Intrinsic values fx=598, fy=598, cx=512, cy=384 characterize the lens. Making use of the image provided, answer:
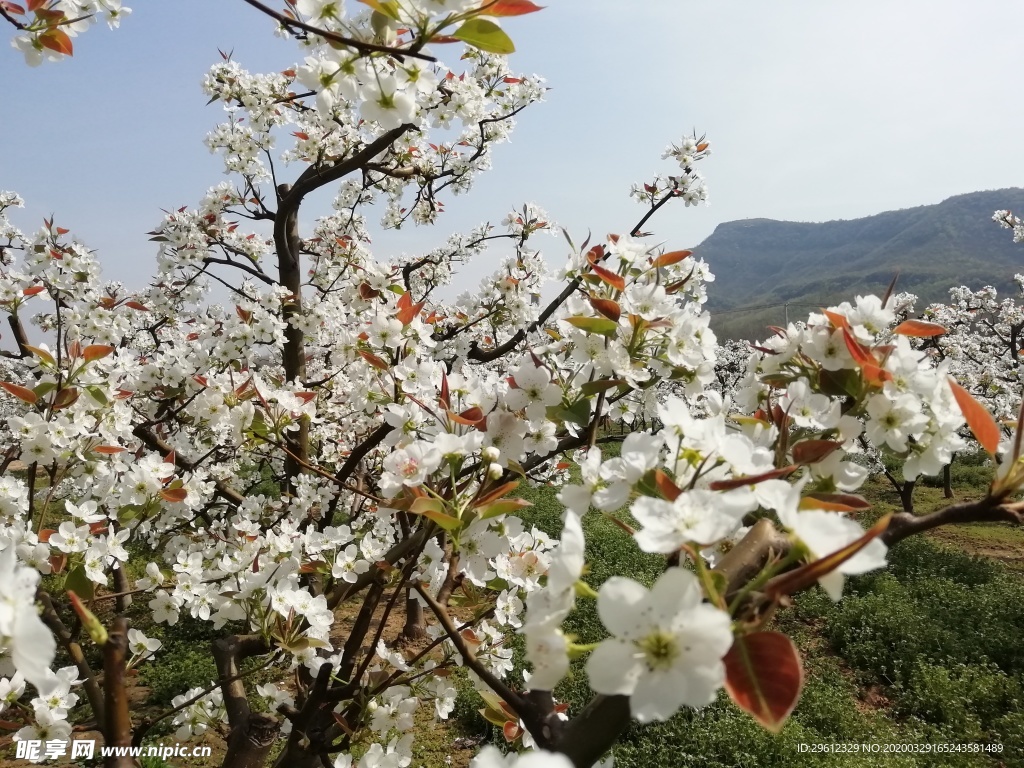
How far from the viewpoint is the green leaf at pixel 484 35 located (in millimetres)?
830

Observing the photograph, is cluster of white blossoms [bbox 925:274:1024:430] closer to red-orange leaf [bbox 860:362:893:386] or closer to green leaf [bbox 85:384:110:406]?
red-orange leaf [bbox 860:362:893:386]

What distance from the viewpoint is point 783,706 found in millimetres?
469

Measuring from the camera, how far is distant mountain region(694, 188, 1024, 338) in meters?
82.8

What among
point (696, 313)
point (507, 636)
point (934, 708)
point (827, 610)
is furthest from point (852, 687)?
point (696, 313)

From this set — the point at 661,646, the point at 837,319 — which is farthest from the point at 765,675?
the point at 837,319

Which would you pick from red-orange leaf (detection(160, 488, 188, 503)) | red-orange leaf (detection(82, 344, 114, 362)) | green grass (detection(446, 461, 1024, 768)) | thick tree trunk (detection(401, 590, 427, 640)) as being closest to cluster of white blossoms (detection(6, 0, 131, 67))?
red-orange leaf (detection(82, 344, 114, 362))

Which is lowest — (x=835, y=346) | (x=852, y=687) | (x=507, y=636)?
Answer: (x=852, y=687)

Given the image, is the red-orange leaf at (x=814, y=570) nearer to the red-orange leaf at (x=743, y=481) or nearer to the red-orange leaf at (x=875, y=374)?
the red-orange leaf at (x=743, y=481)

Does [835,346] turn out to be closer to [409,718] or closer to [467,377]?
[467,377]

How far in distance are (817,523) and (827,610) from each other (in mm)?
6269

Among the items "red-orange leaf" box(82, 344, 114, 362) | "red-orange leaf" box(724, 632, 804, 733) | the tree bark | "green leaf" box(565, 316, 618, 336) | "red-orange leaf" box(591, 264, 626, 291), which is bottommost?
the tree bark

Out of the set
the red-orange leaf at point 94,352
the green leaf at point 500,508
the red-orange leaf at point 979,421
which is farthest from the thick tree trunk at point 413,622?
the red-orange leaf at point 979,421

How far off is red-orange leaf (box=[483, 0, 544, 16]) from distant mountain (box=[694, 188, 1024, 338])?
6377cm

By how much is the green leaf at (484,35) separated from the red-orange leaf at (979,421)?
77 cm
